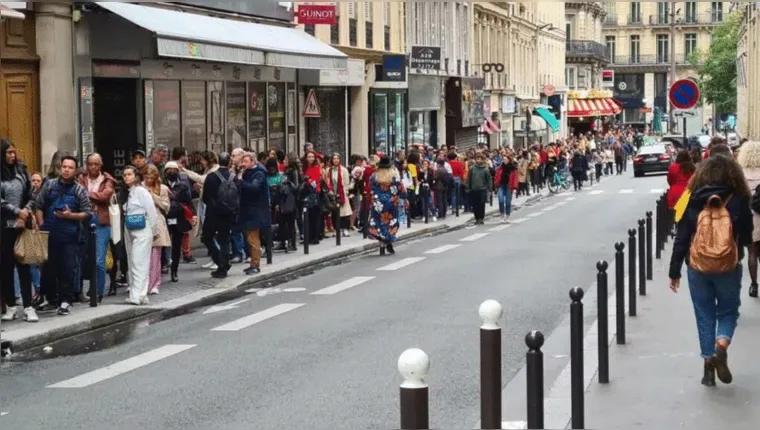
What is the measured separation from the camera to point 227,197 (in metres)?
19.8

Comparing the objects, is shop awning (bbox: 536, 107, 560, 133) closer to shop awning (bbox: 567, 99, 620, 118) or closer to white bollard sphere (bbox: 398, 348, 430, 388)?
shop awning (bbox: 567, 99, 620, 118)

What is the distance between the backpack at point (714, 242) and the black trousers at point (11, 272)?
725 cm

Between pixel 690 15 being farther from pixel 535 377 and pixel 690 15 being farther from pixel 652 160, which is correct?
pixel 535 377

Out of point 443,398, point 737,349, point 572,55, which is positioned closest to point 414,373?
point 443,398

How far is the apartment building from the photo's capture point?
423ft

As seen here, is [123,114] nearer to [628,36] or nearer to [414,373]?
[414,373]

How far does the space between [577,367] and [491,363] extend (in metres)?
1.56

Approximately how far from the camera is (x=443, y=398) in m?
10.9

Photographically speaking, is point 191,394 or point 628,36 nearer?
point 191,394

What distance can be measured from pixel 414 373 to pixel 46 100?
17279 mm

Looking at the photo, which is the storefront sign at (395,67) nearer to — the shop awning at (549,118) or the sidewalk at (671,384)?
the sidewalk at (671,384)

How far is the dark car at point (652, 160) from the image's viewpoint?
64.1 metres

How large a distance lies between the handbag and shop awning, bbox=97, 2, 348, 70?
7.60m

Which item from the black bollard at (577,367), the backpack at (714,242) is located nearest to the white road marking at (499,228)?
the backpack at (714,242)
